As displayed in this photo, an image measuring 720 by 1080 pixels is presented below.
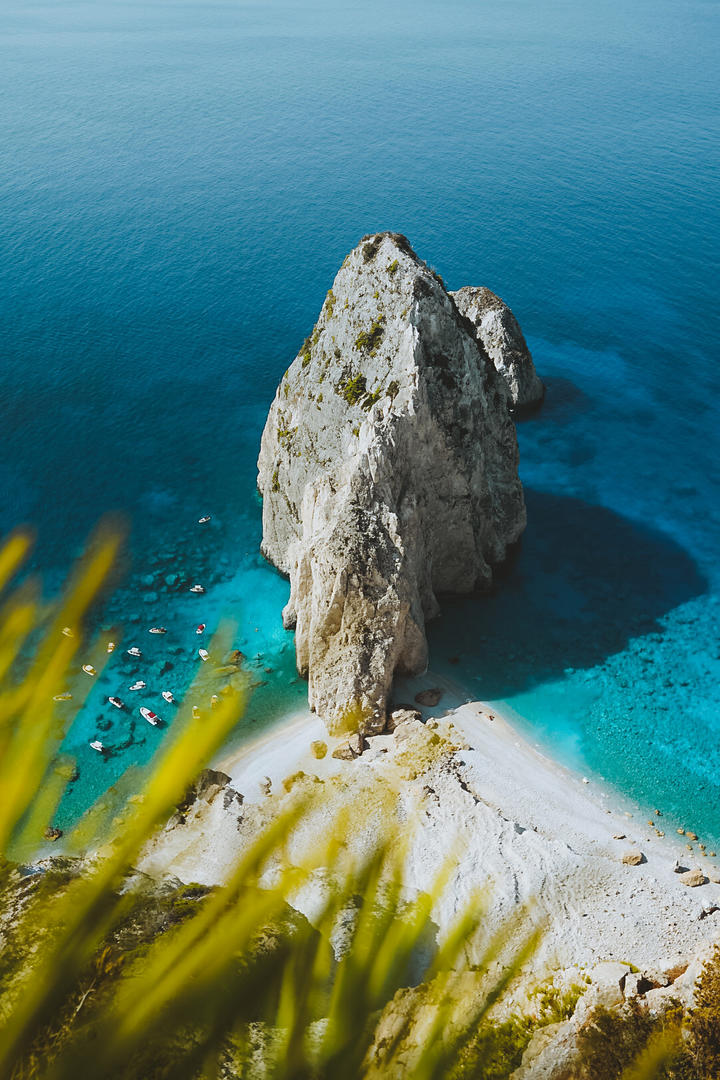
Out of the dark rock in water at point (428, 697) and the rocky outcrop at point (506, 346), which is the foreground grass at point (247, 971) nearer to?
the dark rock in water at point (428, 697)

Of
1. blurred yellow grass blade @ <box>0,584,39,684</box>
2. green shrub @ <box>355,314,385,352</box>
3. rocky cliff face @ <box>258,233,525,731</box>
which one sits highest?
green shrub @ <box>355,314,385,352</box>

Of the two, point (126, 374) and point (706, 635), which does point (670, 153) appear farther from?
point (706, 635)

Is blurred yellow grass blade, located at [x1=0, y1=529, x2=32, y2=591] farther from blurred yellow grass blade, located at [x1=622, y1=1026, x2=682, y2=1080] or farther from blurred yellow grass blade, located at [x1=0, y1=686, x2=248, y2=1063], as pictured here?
blurred yellow grass blade, located at [x1=622, y1=1026, x2=682, y2=1080]

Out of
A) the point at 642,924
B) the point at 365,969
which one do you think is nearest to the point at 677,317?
the point at 642,924

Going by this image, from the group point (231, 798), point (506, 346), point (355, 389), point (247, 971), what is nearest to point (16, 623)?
point (231, 798)

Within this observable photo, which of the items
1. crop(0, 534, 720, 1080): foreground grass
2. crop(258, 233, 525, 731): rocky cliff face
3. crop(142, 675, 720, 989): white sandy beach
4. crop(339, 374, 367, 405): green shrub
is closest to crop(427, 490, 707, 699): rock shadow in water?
crop(258, 233, 525, 731): rocky cliff face

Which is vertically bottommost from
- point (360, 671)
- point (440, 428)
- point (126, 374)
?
point (360, 671)

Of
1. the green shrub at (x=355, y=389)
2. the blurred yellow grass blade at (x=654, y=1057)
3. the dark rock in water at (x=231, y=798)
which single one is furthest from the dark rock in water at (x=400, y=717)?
the blurred yellow grass blade at (x=654, y=1057)
